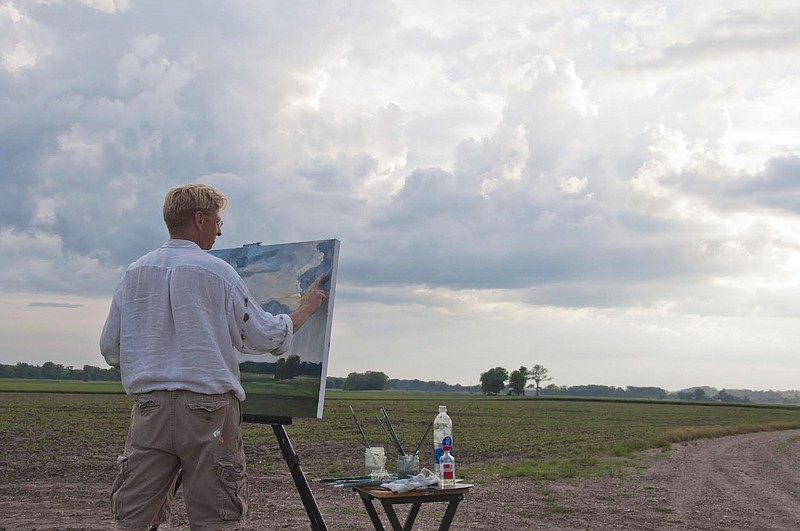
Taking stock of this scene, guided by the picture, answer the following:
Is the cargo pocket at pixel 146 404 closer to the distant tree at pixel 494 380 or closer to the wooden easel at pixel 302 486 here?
the wooden easel at pixel 302 486

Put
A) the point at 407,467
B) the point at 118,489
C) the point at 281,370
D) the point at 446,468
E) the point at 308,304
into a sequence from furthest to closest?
the point at 281,370, the point at 407,467, the point at 308,304, the point at 446,468, the point at 118,489

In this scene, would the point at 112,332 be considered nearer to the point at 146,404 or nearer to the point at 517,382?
the point at 146,404

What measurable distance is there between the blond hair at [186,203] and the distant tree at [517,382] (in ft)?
478

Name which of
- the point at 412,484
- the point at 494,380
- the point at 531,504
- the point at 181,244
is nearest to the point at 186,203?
the point at 181,244

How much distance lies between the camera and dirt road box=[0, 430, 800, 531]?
9.37 metres

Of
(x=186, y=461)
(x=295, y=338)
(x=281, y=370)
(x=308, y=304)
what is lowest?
(x=186, y=461)

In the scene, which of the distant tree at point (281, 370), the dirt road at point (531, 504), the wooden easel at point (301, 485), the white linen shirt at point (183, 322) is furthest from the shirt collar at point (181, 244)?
the dirt road at point (531, 504)

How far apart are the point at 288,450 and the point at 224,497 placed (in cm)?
174

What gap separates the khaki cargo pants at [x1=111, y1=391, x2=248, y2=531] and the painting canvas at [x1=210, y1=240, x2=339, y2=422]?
203cm

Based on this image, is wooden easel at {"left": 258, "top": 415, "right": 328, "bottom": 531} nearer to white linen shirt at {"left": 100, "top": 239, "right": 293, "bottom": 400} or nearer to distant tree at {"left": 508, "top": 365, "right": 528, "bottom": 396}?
white linen shirt at {"left": 100, "top": 239, "right": 293, "bottom": 400}

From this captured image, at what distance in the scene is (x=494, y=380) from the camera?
145 m

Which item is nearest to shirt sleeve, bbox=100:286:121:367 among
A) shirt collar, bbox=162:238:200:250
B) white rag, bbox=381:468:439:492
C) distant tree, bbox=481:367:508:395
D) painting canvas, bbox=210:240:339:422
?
shirt collar, bbox=162:238:200:250

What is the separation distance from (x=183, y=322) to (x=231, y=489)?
78 cm

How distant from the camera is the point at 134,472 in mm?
3578
